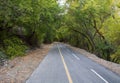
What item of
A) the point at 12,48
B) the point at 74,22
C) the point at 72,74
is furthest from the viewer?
the point at 74,22

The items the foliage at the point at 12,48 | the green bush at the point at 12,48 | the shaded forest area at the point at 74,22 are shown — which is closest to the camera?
the green bush at the point at 12,48

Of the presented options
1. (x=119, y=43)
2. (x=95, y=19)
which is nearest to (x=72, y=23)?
(x=95, y=19)

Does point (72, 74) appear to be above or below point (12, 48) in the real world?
below

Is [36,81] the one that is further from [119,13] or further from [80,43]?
[80,43]

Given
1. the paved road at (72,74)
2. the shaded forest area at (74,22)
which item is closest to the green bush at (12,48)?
the shaded forest area at (74,22)

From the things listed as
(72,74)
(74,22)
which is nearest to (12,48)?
(72,74)

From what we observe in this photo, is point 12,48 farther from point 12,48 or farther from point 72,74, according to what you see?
point 72,74

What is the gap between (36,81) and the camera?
1200 cm

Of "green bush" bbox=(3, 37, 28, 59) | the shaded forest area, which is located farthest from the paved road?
the shaded forest area

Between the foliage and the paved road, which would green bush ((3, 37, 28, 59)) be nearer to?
the foliage

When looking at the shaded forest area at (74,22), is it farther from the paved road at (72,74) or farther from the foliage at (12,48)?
the paved road at (72,74)

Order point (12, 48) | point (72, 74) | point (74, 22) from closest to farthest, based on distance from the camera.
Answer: point (72, 74) → point (12, 48) → point (74, 22)

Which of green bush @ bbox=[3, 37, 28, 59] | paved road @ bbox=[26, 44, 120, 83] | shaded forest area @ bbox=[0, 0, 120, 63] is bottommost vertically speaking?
paved road @ bbox=[26, 44, 120, 83]

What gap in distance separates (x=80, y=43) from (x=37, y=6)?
35112mm
